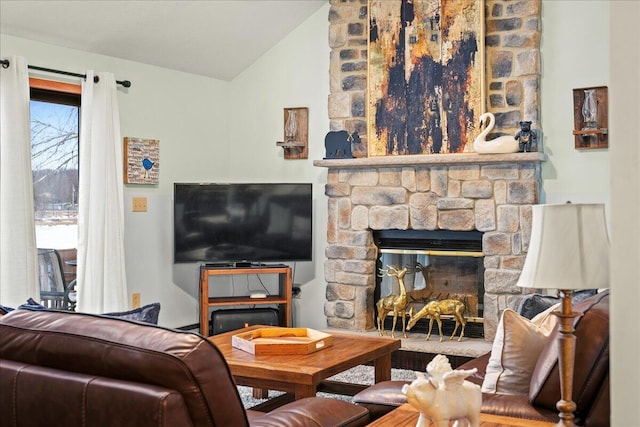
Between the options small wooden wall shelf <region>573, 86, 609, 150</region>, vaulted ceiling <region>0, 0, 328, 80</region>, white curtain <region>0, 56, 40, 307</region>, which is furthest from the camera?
small wooden wall shelf <region>573, 86, 609, 150</region>

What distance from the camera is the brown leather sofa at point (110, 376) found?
1.82 m

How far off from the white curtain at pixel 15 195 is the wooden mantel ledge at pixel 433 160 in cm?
220

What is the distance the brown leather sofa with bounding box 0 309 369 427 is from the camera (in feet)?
5.97

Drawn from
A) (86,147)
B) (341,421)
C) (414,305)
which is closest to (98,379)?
(341,421)

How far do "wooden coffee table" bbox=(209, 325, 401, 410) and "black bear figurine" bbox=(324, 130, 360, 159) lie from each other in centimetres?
219

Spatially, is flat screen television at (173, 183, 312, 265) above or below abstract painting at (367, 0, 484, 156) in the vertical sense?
below

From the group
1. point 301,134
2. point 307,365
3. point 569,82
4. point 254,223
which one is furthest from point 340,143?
point 307,365

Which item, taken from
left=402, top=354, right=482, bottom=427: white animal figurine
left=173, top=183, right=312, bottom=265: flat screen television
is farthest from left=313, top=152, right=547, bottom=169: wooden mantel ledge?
left=402, top=354, right=482, bottom=427: white animal figurine

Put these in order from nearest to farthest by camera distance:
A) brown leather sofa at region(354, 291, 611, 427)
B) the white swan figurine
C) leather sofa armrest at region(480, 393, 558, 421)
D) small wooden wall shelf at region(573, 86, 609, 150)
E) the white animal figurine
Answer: the white animal figurine < brown leather sofa at region(354, 291, 611, 427) < leather sofa armrest at region(480, 393, 558, 421) < small wooden wall shelf at region(573, 86, 609, 150) < the white swan figurine

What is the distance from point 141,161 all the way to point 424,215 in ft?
7.36

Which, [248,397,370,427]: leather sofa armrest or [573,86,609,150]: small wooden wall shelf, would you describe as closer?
[248,397,370,427]: leather sofa armrest

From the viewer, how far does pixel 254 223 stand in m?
6.14

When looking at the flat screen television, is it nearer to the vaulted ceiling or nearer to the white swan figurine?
the vaulted ceiling

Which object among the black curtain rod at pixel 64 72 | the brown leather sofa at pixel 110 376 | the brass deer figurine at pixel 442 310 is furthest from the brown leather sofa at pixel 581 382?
the black curtain rod at pixel 64 72
